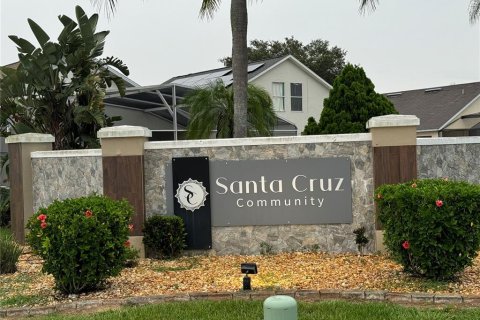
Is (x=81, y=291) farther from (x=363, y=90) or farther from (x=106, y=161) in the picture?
(x=363, y=90)

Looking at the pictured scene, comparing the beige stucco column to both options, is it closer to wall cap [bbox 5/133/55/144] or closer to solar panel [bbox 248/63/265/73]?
wall cap [bbox 5/133/55/144]

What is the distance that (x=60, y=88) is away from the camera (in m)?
14.4

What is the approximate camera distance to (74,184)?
10930 millimetres

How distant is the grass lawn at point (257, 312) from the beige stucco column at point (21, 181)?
5.30 metres

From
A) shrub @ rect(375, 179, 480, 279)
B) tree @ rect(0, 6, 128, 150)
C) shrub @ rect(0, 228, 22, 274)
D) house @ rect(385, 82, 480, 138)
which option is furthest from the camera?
house @ rect(385, 82, 480, 138)

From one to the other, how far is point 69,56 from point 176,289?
29.2 ft

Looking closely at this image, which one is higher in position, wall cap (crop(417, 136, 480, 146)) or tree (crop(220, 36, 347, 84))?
tree (crop(220, 36, 347, 84))

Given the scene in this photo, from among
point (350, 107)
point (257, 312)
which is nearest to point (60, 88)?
point (350, 107)

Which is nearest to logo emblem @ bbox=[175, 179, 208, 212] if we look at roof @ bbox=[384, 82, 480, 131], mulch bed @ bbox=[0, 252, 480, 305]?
mulch bed @ bbox=[0, 252, 480, 305]

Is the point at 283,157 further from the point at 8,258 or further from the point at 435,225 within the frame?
the point at 8,258

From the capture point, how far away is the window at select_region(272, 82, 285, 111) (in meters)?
31.4

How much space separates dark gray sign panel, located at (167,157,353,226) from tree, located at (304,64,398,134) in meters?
5.85

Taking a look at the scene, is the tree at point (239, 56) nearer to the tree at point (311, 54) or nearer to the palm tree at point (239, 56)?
the palm tree at point (239, 56)

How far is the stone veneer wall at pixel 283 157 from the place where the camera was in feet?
32.3
